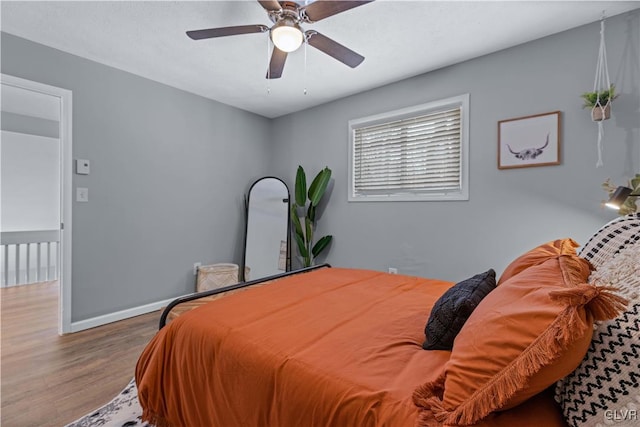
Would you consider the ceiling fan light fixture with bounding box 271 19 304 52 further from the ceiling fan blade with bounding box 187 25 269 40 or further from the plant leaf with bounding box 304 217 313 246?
the plant leaf with bounding box 304 217 313 246

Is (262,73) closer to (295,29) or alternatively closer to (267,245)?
(295,29)

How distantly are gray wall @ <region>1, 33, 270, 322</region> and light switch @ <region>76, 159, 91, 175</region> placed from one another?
5 cm

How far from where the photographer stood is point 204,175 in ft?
12.3

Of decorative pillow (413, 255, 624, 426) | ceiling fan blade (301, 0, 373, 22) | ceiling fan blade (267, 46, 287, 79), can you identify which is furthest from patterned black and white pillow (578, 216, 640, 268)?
ceiling fan blade (267, 46, 287, 79)

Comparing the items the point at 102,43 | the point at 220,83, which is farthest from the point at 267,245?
the point at 102,43

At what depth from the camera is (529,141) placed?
2.42m

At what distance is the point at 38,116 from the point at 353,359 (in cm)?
616

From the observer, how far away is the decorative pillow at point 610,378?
1.98ft

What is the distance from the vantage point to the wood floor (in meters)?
1.69

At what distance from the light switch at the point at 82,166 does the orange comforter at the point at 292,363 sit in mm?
2240

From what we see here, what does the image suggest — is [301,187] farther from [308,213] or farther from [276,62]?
[276,62]

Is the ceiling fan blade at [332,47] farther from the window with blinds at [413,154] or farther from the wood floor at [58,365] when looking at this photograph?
the wood floor at [58,365]

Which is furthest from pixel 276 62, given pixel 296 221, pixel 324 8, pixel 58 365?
pixel 58 365

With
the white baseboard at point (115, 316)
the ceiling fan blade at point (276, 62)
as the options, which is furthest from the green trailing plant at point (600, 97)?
the white baseboard at point (115, 316)
